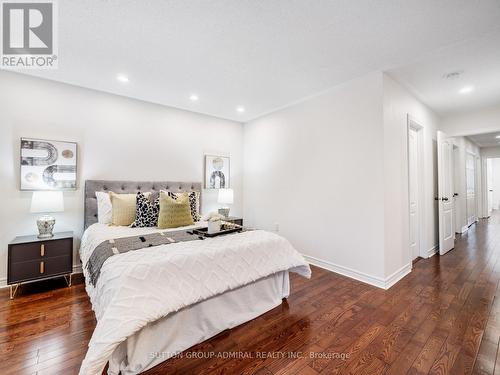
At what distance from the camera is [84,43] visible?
7.12ft

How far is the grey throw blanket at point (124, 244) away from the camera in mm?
1771

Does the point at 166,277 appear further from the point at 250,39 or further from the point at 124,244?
the point at 250,39

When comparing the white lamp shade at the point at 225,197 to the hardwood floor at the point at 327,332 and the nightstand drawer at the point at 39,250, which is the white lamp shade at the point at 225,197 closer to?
the hardwood floor at the point at 327,332

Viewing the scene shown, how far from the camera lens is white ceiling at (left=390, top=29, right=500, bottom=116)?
2.27 meters

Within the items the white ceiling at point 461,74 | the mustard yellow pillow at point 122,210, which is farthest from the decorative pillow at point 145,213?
the white ceiling at point 461,74

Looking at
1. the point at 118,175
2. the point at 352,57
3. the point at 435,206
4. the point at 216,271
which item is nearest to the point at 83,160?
the point at 118,175

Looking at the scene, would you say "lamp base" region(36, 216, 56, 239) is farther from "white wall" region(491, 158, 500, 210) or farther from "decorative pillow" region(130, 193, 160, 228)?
"white wall" region(491, 158, 500, 210)

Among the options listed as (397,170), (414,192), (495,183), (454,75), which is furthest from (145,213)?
(495,183)

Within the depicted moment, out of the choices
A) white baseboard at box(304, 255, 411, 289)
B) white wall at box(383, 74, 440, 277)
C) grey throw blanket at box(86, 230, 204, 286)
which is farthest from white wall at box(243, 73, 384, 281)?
grey throw blanket at box(86, 230, 204, 286)

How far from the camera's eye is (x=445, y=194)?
12.6 ft

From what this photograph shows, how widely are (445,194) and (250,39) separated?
162 inches

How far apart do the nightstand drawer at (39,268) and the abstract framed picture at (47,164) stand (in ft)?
3.02

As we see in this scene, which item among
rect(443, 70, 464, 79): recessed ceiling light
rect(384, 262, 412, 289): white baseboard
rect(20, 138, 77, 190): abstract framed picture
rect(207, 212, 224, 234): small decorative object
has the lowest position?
rect(384, 262, 412, 289): white baseboard

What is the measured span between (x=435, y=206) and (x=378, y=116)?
258cm
